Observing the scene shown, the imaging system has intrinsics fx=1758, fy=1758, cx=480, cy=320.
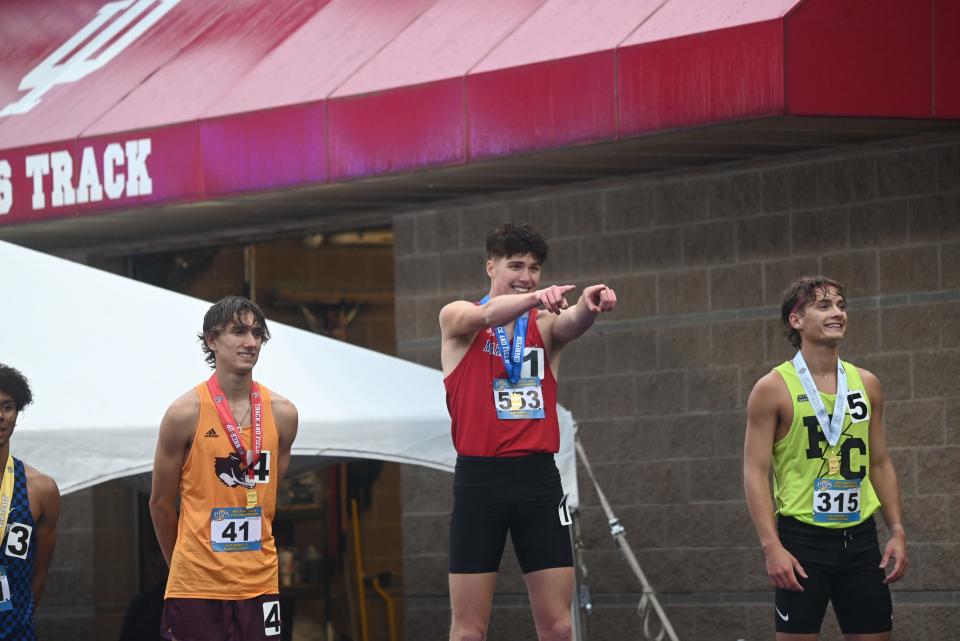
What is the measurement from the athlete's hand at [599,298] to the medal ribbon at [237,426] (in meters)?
1.35

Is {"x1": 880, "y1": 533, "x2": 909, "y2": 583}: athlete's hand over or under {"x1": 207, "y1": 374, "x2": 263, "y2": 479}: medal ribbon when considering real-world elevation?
under

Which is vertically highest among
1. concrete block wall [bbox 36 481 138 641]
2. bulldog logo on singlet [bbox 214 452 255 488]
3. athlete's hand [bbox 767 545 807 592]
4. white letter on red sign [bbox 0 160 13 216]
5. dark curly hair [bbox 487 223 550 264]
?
white letter on red sign [bbox 0 160 13 216]

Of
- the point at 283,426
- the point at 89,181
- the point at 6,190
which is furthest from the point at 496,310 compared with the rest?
the point at 6,190

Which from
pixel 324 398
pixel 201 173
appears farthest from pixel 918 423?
pixel 201 173

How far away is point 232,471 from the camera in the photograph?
647cm

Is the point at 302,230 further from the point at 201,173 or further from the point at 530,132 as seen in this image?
the point at 530,132

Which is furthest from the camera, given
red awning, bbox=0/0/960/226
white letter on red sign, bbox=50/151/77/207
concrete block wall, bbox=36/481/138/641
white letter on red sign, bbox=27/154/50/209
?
concrete block wall, bbox=36/481/138/641

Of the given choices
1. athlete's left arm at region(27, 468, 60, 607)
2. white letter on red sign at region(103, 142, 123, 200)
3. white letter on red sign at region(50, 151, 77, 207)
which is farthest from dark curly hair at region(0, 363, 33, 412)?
white letter on red sign at region(50, 151, 77, 207)

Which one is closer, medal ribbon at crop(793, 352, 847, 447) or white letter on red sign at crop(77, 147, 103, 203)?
medal ribbon at crop(793, 352, 847, 447)

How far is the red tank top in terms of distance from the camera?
22.1 ft

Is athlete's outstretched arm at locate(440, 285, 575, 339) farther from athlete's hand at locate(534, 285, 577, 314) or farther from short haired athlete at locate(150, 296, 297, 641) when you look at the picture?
short haired athlete at locate(150, 296, 297, 641)

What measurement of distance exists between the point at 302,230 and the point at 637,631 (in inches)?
153

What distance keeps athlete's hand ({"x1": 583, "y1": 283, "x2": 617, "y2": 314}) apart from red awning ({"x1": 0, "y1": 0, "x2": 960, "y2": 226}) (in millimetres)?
3086

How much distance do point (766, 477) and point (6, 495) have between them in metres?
2.93
